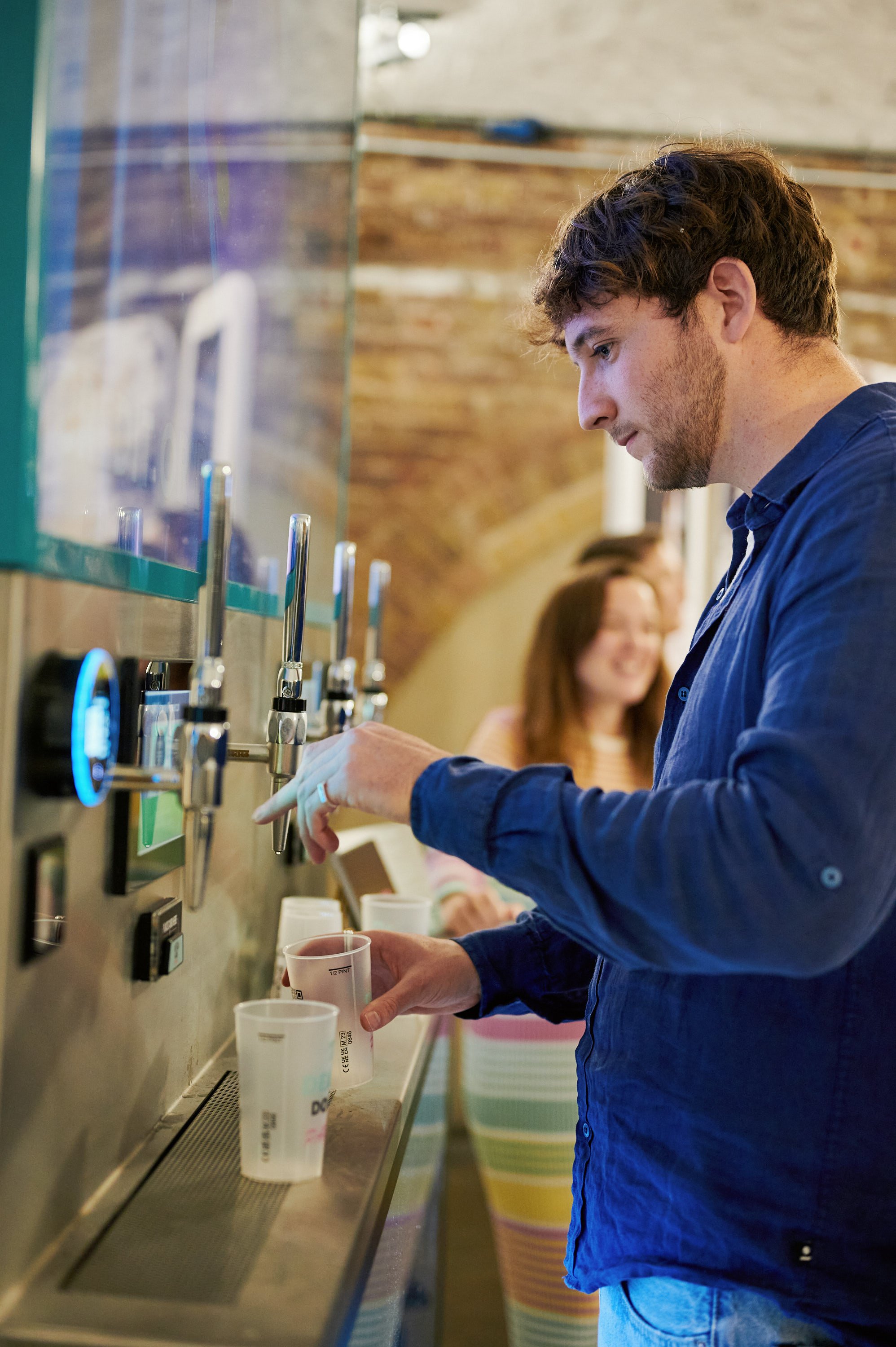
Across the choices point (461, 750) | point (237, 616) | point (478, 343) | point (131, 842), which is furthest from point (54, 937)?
point (478, 343)

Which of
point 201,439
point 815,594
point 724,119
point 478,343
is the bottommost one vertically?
point 815,594

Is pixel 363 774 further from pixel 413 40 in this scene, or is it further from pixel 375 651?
pixel 413 40

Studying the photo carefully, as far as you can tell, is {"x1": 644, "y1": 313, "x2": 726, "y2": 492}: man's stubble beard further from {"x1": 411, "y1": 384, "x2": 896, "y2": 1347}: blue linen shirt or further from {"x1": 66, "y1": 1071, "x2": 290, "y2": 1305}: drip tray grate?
{"x1": 66, "y1": 1071, "x2": 290, "y2": 1305}: drip tray grate

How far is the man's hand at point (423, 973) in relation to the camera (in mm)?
1167

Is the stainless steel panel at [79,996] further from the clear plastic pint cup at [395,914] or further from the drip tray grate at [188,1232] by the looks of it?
the clear plastic pint cup at [395,914]

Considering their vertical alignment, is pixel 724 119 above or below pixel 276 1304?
above

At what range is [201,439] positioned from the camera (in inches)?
49.7

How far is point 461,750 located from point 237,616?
8.23ft

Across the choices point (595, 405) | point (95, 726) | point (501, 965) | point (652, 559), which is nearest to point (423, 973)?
point (501, 965)

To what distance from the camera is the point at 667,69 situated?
10.5 feet

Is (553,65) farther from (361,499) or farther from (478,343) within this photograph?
(361,499)

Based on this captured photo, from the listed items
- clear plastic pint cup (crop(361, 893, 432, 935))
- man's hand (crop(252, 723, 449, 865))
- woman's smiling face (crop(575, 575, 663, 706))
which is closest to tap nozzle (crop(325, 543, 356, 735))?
clear plastic pint cup (crop(361, 893, 432, 935))

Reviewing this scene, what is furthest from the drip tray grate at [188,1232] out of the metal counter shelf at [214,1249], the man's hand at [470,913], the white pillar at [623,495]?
the white pillar at [623,495]

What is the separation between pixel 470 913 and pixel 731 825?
1525 millimetres
